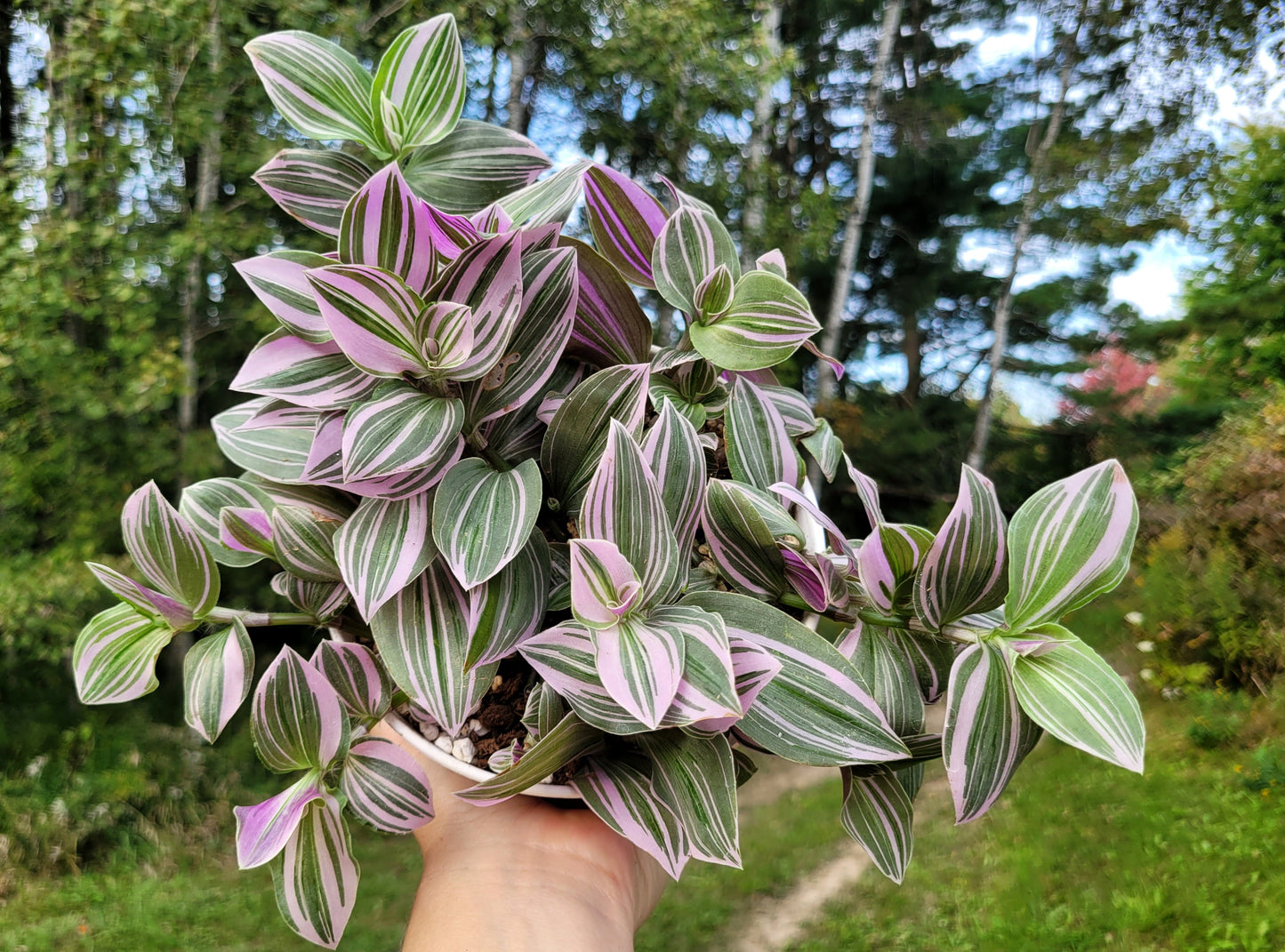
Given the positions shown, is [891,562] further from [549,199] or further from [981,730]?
[549,199]

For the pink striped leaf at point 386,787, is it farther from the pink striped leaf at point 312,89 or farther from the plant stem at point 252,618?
the pink striped leaf at point 312,89

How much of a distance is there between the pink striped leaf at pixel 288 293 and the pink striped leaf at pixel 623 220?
0.20 m

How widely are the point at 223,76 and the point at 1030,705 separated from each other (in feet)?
10.9

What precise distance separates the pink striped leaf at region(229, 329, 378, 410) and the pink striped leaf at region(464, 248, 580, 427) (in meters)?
0.07

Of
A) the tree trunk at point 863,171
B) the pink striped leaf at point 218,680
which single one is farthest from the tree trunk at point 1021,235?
the pink striped leaf at point 218,680

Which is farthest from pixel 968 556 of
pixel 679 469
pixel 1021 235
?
pixel 1021 235

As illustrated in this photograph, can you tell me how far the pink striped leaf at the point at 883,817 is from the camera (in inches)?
19.3

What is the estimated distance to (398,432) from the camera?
0.42 metres

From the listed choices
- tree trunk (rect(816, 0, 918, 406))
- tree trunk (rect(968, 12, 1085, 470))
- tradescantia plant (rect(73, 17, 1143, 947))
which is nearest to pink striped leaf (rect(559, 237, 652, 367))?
tradescantia plant (rect(73, 17, 1143, 947))

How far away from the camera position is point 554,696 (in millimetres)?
471

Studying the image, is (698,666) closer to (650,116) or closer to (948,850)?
(948,850)

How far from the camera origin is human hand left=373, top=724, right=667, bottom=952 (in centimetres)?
56

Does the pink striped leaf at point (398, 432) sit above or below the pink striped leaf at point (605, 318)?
below

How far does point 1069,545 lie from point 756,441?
0.74 ft
